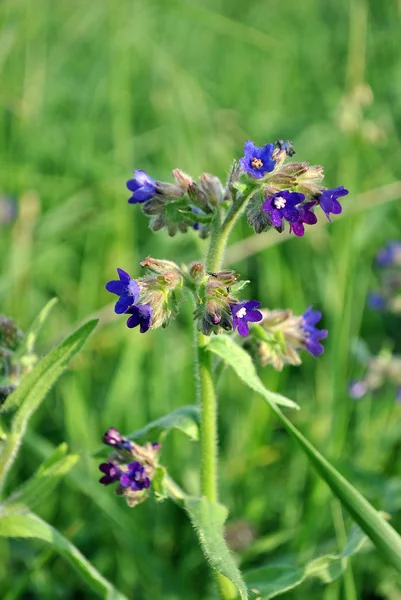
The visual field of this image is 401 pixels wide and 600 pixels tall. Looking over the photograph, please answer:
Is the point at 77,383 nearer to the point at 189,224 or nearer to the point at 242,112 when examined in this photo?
the point at 189,224

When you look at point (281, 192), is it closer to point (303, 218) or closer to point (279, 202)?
point (279, 202)

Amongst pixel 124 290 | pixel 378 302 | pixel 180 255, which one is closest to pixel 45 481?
pixel 124 290

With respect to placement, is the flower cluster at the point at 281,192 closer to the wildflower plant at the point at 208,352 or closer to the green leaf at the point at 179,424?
the wildflower plant at the point at 208,352

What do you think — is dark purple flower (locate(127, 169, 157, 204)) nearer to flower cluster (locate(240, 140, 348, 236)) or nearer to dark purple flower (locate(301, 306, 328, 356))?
flower cluster (locate(240, 140, 348, 236))

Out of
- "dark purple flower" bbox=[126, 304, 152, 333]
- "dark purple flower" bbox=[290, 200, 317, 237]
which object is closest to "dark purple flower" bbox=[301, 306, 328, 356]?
"dark purple flower" bbox=[290, 200, 317, 237]

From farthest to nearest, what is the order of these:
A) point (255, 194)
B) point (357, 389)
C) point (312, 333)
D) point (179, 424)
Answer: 1. point (357, 389)
2. point (312, 333)
3. point (179, 424)
4. point (255, 194)

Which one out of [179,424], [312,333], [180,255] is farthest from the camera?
[180,255]

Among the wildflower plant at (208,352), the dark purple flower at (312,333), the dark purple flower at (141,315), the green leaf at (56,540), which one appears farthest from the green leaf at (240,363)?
the green leaf at (56,540)
